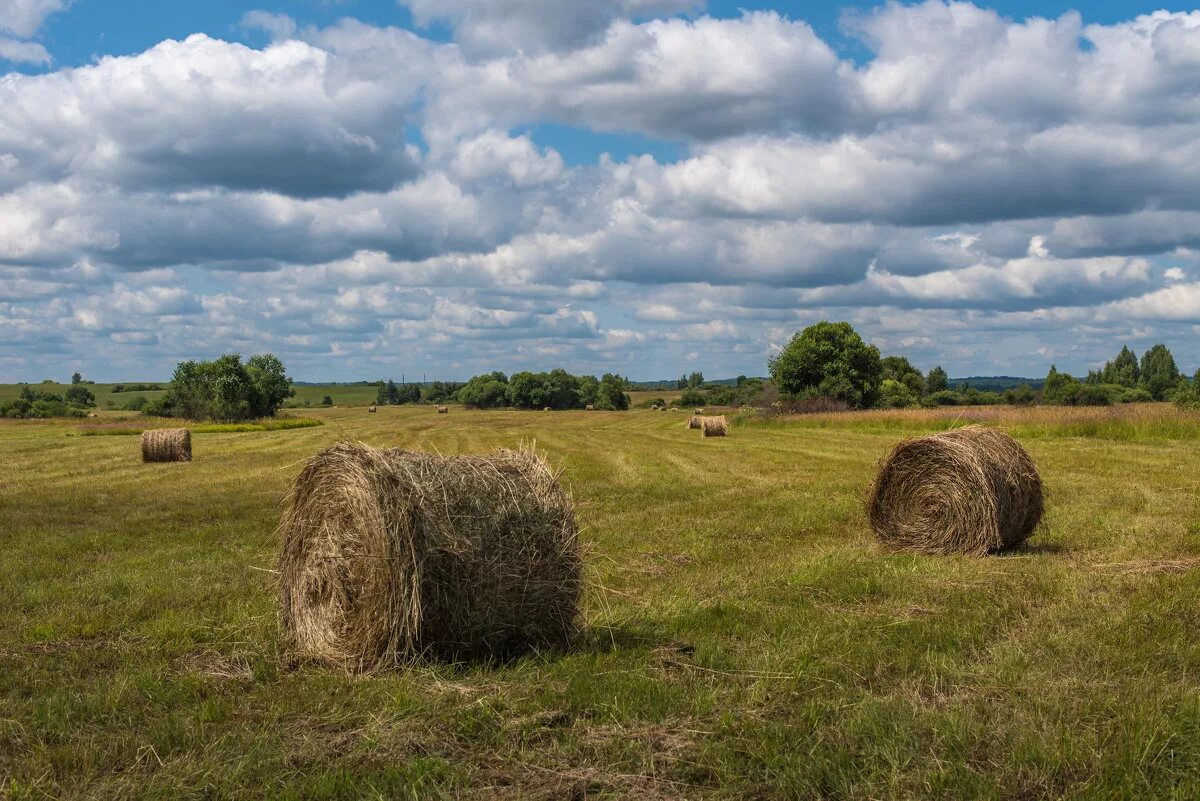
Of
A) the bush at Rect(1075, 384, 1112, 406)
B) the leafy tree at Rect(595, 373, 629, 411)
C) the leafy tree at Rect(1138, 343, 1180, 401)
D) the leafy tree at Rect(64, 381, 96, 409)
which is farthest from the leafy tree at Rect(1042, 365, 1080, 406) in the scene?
the leafy tree at Rect(64, 381, 96, 409)

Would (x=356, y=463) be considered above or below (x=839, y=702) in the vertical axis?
above

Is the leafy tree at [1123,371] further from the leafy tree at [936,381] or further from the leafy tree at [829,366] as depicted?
the leafy tree at [829,366]

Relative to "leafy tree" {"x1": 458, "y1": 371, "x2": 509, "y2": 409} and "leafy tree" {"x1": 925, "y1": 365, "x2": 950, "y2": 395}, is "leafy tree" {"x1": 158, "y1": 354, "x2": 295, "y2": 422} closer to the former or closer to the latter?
"leafy tree" {"x1": 458, "y1": 371, "x2": 509, "y2": 409}

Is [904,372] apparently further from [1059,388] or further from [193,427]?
[193,427]

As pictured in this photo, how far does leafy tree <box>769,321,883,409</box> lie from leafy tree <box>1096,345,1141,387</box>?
224 ft

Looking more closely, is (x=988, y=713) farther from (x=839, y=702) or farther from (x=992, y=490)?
(x=992, y=490)

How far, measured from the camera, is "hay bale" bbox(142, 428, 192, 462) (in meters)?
33.3

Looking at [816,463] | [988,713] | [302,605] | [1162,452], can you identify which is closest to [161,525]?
[302,605]

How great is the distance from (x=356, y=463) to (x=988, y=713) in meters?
4.76

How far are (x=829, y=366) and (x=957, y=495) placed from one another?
59874 mm

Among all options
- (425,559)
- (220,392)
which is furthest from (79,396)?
(425,559)

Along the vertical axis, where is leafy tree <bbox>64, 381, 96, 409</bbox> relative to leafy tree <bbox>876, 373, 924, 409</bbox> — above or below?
above

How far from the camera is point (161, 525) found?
1641 cm

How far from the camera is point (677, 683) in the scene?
7.06 m
